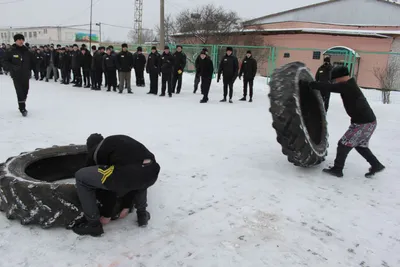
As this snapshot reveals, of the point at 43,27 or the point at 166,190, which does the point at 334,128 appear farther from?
the point at 43,27

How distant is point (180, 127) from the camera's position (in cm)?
705

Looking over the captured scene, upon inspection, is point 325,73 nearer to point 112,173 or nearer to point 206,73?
point 206,73

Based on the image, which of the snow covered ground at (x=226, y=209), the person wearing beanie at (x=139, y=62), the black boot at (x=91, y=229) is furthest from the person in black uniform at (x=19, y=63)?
the person wearing beanie at (x=139, y=62)

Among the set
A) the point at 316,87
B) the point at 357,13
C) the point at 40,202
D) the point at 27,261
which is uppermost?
the point at 357,13

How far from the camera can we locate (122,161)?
108 inches

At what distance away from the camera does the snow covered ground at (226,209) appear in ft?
8.87

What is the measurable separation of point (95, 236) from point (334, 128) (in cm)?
661

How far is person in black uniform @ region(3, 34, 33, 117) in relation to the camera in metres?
7.02

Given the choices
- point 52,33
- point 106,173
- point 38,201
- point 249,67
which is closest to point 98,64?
point 249,67

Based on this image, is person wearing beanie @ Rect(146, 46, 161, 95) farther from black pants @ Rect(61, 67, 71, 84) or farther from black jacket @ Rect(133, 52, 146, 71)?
black pants @ Rect(61, 67, 71, 84)

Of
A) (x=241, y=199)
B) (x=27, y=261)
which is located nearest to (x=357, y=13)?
(x=241, y=199)

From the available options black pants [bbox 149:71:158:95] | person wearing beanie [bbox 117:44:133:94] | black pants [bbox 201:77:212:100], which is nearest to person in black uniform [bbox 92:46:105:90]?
person wearing beanie [bbox 117:44:133:94]

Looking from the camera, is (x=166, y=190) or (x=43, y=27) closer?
(x=166, y=190)

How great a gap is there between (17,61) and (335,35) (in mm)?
21462
